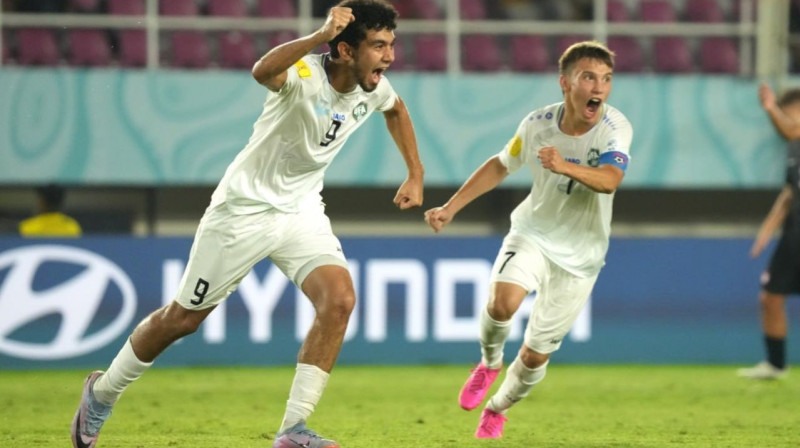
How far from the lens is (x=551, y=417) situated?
8.27 metres

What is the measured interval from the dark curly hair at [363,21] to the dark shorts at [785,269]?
5.71 m

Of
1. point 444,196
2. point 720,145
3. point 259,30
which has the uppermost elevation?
point 259,30

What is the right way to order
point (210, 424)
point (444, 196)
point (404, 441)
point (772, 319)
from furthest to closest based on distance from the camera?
point (444, 196), point (772, 319), point (210, 424), point (404, 441)

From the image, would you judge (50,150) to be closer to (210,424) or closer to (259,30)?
(259,30)

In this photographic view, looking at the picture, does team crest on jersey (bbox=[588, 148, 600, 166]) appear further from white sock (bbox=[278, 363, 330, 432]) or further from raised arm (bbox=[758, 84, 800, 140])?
raised arm (bbox=[758, 84, 800, 140])

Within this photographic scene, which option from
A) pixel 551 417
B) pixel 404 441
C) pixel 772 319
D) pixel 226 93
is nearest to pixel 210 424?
pixel 404 441

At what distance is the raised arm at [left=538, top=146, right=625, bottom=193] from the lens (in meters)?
6.28

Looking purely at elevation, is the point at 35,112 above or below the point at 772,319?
above

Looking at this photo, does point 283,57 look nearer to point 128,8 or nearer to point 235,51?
point 235,51

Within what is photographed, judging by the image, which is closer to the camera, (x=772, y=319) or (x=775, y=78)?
(x=772, y=319)

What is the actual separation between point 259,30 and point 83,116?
2.23 m

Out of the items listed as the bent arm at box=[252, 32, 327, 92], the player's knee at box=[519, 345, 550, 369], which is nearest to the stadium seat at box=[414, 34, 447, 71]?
the player's knee at box=[519, 345, 550, 369]

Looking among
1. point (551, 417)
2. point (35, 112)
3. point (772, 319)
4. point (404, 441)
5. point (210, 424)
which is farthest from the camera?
point (35, 112)

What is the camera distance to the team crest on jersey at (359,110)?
6.27 m
